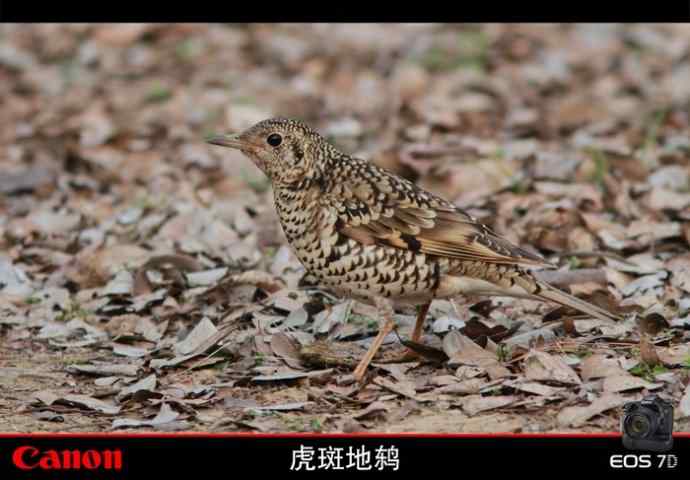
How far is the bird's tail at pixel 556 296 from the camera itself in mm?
6910

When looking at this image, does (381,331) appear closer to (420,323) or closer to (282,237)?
(420,323)

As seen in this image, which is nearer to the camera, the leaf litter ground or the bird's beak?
the leaf litter ground

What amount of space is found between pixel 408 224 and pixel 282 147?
93 cm

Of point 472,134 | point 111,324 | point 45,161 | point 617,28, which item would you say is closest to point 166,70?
point 45,161

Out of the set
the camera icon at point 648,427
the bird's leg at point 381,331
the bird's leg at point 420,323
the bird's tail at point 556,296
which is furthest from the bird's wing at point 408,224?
the camera icon at point 648,427

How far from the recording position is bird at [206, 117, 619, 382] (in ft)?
22.3

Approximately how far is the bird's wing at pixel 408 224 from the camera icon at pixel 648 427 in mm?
1452

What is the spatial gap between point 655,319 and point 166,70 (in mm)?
9548

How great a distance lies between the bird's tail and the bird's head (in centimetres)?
151

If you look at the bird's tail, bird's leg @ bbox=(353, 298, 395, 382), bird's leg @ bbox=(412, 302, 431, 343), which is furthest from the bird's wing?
bird's leg @ bbox=(412, 302, 431, 343)

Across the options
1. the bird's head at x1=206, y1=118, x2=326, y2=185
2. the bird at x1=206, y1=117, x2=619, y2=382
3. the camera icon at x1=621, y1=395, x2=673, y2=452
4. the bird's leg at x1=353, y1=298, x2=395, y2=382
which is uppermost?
the bird's head at x1=206, y1=118, x2=326, y2=185

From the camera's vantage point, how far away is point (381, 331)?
6.88 meters

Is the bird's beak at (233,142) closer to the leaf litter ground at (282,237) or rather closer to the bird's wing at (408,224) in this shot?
the bird's wing at (408,224)

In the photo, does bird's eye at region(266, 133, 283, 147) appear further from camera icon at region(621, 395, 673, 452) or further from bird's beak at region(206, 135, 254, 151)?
camera icon at region(621, 395, 673, 452)
